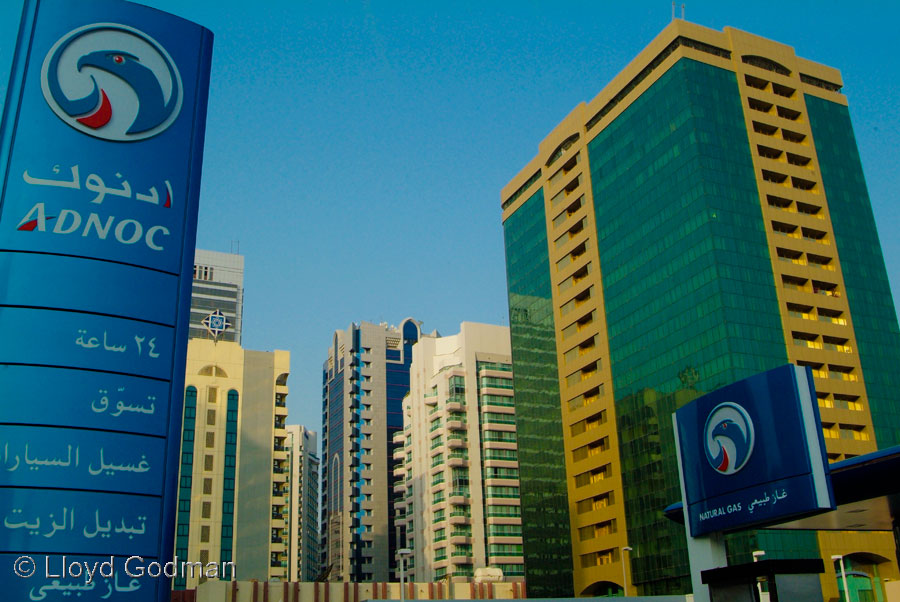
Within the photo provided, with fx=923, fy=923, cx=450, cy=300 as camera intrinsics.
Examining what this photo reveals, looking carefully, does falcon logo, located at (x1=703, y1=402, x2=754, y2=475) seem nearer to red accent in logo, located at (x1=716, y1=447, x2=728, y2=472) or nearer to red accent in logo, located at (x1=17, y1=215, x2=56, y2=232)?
red accent in logo, located at (x1=716, y1=447, x2=728, y2=472)

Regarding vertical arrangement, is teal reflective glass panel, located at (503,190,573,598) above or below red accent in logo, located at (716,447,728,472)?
above

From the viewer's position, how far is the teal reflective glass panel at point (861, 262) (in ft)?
313

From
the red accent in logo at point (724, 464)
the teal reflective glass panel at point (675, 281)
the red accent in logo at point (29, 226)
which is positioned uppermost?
the teal reflective glass panel at point (675, 281)

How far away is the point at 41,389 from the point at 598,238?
3413 inches

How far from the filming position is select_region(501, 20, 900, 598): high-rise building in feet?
301

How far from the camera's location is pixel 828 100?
109 meters

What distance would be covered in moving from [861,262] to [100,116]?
88.1m

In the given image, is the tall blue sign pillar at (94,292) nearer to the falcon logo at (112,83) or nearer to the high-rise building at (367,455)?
the falcon logo at (112,83)

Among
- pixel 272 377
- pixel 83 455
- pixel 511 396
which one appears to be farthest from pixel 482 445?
pixel 83 455

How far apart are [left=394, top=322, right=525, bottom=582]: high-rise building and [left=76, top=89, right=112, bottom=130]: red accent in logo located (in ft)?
342

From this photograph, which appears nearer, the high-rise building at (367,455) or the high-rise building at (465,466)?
the high-rise building at (465,466)

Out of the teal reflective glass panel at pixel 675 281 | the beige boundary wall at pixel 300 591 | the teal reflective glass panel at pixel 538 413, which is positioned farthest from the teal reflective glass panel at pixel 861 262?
the beige boundary wall at pixel 300 591

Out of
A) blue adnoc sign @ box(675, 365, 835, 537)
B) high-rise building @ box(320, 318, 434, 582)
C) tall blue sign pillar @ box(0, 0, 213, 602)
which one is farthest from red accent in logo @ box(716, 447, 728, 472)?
high-rise building @ box(320, 318, 434, 582)

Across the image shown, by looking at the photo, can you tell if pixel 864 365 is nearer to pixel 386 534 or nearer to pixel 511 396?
pixel 511 396
